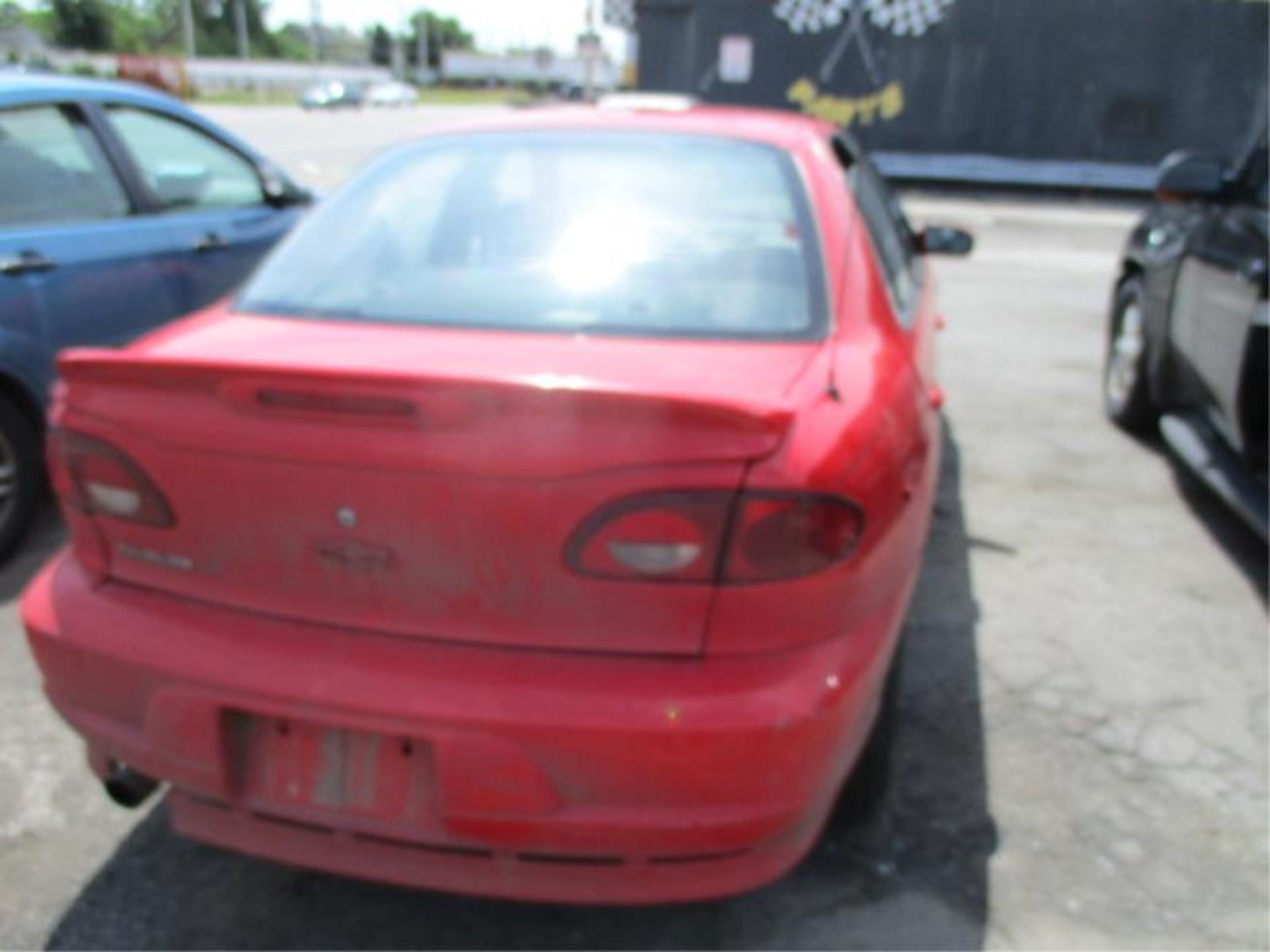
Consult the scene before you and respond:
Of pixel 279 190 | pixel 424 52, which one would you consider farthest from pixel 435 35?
pixel 279 190

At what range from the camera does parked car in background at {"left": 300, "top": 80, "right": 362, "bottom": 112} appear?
52.5 metres

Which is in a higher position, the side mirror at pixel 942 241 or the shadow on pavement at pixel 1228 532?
the side mirror at pixel 942 241

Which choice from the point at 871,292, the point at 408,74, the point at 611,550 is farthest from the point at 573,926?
the point at 408,74

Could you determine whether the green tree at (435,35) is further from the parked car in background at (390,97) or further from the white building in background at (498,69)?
the parked car in background at (390,97)

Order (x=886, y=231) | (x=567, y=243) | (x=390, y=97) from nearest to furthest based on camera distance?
(x=567, y=243) < (x=886, y=231) < (x=390, y=97)

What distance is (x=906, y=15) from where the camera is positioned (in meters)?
16.7

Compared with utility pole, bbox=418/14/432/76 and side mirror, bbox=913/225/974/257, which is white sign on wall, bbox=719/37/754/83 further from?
utility pole, bbox=418/14/432/76

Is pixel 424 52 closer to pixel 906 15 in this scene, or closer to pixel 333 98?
pixel 333 98

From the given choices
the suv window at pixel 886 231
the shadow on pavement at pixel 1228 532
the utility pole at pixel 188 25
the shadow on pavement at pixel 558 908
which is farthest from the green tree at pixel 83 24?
the shadow on pavement at pixel 558 908

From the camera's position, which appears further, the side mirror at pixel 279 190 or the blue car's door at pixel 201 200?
the side mirror at pixel 279 190

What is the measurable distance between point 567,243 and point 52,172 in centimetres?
250

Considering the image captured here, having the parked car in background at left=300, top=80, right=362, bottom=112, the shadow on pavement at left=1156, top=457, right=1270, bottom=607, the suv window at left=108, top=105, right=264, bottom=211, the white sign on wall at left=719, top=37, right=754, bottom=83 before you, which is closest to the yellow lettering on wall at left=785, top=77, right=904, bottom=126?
the white sign on wall at left=719, top=37, right=754, bottom=83

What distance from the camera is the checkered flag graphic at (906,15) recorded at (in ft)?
54.4

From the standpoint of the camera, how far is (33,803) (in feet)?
8.50
